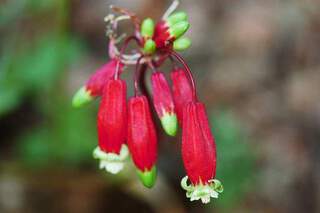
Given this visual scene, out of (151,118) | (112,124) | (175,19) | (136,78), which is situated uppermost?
(175,19)

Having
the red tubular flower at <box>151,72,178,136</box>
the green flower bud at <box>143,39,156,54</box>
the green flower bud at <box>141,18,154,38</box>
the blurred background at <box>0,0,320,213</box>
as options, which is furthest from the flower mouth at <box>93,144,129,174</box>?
the blurred background at <box>0,0,320,213</box>

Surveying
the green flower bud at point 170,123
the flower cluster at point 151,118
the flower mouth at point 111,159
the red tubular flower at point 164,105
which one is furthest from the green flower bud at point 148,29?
the flower mouth at point 111,159

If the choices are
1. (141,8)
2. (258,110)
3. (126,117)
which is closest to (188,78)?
(126,117)

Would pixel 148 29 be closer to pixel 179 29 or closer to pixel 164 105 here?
pixel 179 29

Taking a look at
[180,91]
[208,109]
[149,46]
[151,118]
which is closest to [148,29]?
[149,46]

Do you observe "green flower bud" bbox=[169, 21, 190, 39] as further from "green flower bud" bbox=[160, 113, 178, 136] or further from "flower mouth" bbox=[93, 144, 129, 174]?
"flower mouth" bbox=[93, 144, 129, 174]

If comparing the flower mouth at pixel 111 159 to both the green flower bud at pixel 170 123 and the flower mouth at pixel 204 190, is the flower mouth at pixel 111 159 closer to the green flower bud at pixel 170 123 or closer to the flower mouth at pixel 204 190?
the green flower bud at pixel 170 123

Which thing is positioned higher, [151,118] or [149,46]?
[149,46]

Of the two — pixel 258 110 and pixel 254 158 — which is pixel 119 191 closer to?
pixel 254 158
